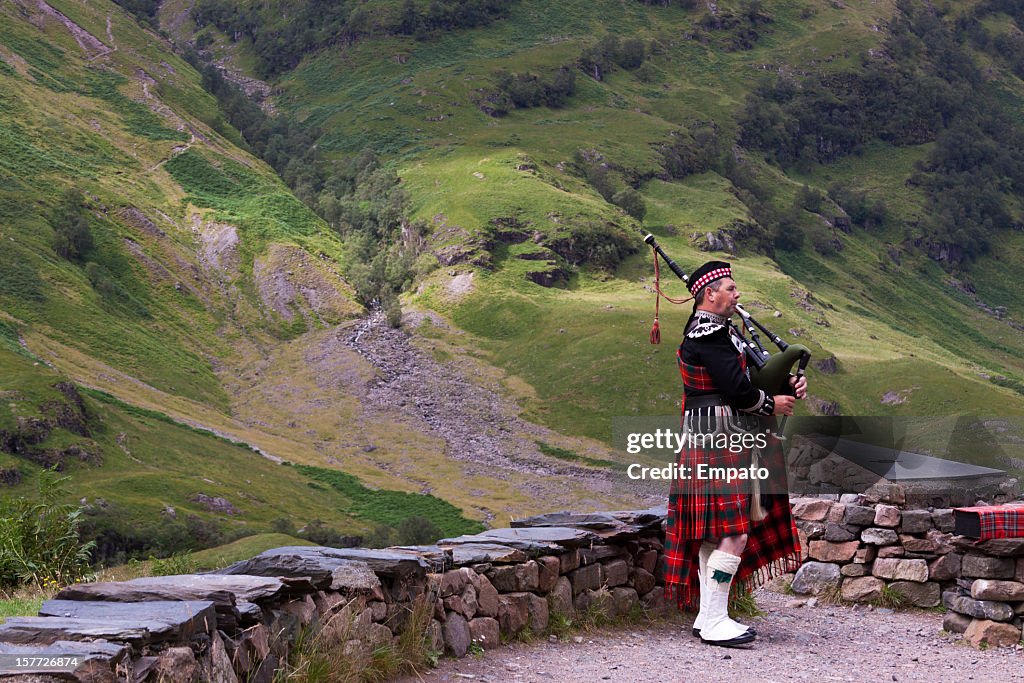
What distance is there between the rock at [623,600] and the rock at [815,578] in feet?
9.42

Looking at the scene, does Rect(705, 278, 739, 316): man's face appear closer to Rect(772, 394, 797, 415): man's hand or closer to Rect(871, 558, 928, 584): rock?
Rect(772, 394, 797, 415): man's hand

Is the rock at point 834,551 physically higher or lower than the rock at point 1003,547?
lower

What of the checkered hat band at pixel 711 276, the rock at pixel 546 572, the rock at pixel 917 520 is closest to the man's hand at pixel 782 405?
the checkered hat band at pixel 711 276

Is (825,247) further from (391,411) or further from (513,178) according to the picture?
(391,411)

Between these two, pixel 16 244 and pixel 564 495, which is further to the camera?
pixel 16 244

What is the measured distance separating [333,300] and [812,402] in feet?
135

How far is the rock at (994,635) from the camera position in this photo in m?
9.61

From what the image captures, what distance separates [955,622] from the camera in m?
10.2

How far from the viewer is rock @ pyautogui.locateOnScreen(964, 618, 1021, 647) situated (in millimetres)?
9609

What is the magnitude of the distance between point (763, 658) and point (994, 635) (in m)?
2.34

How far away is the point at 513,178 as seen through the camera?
101 metres

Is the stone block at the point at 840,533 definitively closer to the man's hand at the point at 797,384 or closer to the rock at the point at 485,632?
the man's hand at the point at 797,384

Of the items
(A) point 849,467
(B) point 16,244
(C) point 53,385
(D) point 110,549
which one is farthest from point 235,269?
(A) point 849,467

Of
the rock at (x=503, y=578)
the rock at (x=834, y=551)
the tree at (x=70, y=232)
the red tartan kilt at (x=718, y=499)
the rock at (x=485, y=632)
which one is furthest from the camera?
the tree at (x=70, y=232)
